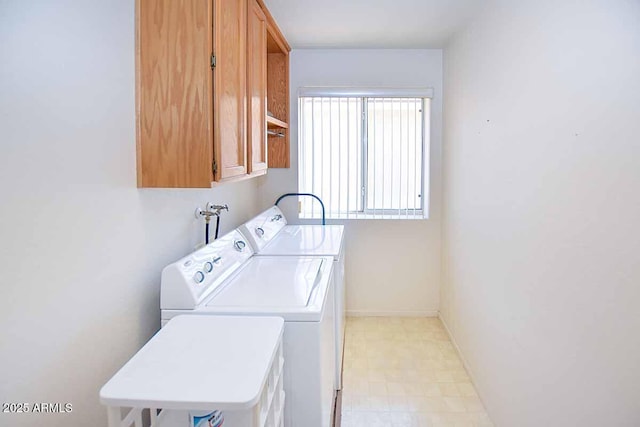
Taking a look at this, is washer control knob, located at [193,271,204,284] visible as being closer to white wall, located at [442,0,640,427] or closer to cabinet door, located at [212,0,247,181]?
cabinet door, located at [212,0,247,181]

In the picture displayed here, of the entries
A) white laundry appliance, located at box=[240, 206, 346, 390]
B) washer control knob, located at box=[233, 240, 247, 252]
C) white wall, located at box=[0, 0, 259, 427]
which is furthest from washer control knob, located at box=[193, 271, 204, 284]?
white laundry appliance, located at box=[240, 206, 346, 390]

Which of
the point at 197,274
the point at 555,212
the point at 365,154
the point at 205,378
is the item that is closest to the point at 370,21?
the point at 365,154

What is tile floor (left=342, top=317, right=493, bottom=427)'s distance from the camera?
2.56m

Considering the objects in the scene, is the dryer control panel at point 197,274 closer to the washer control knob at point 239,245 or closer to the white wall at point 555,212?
the washer control knob at point 239,245

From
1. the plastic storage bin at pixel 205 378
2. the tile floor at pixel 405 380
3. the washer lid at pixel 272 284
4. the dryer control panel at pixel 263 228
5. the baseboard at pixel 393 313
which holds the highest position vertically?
the dryer control panel at pixel 263 228

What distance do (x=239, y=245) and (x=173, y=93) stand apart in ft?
3.32

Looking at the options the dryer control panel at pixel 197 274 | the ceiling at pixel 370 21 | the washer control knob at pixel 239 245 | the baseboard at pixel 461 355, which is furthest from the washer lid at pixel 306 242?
the ceiling at pixel 370 21

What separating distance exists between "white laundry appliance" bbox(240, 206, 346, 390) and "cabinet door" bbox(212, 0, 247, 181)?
26.7 inches

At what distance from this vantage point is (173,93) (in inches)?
69.7

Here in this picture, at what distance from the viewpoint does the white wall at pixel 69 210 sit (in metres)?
1.19

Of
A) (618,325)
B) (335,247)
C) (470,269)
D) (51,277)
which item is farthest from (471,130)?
(51,277)

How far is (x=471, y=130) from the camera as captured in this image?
3.04 m

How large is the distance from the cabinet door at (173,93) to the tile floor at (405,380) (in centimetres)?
160

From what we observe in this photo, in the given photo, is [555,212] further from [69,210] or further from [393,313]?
[393,313]
